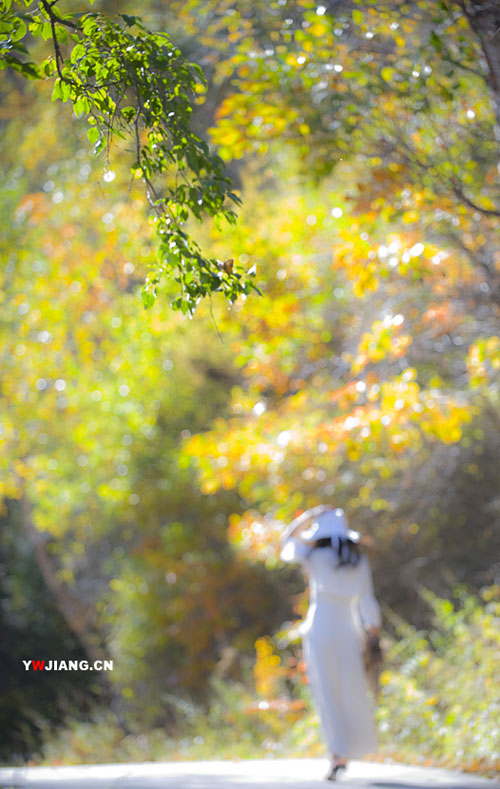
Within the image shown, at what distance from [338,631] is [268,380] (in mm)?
5057

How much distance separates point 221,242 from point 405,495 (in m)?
3.95

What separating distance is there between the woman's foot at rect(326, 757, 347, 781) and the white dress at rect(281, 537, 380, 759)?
121 mm

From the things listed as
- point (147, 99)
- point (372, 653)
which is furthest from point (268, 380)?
point (147, 99)

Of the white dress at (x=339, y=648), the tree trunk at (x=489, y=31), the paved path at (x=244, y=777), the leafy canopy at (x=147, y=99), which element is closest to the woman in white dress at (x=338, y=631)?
the white dress at (x=339, y=648)

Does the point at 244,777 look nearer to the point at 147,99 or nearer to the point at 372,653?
the point at 372,653

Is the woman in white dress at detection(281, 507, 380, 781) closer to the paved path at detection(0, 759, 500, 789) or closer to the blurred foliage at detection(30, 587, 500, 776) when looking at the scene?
the paved path at detection(0, 759, 500, 789)

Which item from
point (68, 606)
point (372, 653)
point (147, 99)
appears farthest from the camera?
point (68, 606)

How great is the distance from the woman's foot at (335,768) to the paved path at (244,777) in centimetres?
9

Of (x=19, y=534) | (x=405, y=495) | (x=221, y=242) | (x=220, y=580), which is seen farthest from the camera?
(x=19, y=534)

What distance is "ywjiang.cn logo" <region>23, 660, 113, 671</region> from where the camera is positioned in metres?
15.6

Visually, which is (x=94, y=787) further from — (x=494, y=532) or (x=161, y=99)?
(x=494, y=532)

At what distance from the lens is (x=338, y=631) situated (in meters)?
7.61

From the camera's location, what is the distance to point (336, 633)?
7.60 metres

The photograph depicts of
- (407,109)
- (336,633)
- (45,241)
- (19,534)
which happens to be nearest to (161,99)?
(407,109)
